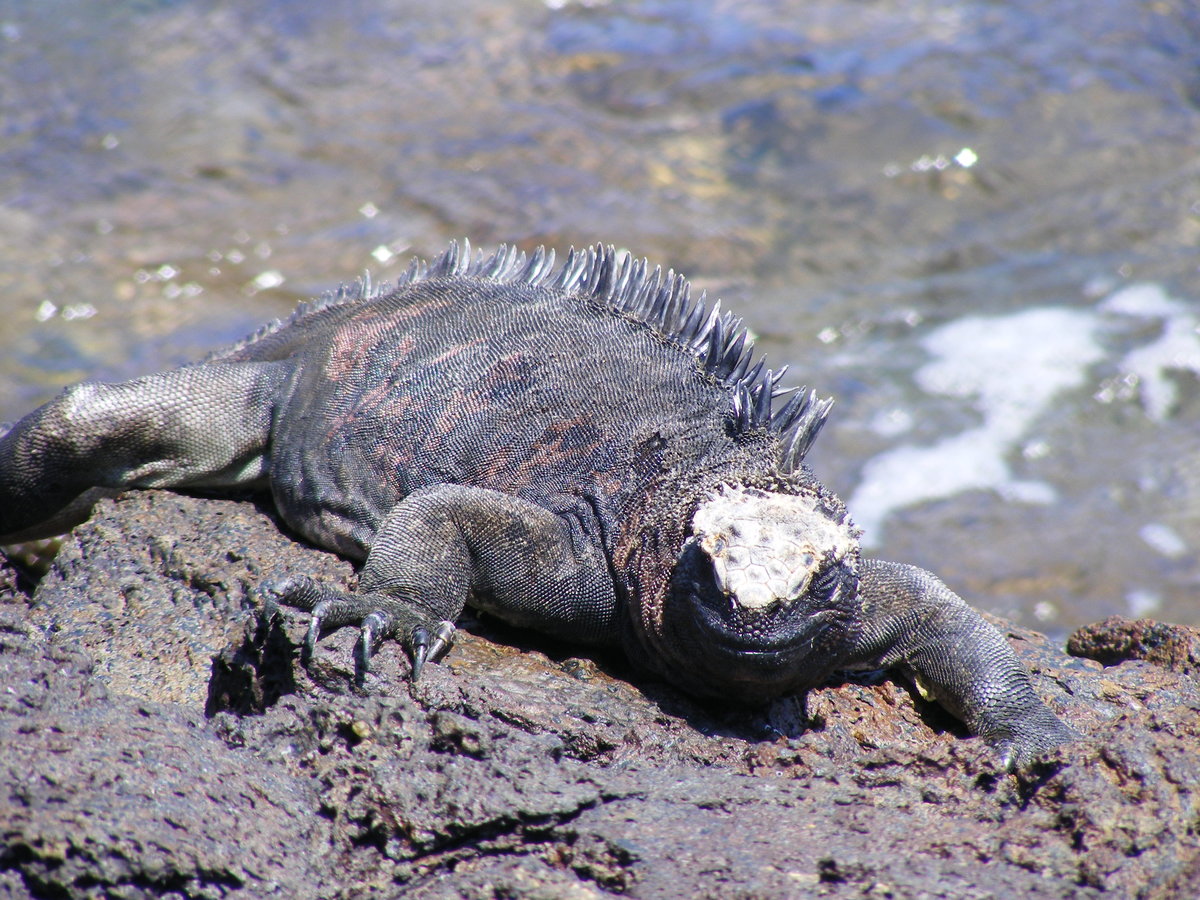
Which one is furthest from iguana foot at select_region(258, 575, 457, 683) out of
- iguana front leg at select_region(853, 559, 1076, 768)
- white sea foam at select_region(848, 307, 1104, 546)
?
white sea foam at select_region(848, 307, 1104, 546)

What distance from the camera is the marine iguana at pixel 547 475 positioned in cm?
295

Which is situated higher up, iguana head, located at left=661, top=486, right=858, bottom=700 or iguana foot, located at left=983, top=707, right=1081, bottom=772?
iguana head, located at left=661, top=486, right=858, bottom=700

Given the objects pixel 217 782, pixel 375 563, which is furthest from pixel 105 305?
pixel 217 782

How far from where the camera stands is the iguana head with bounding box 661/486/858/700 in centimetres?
278

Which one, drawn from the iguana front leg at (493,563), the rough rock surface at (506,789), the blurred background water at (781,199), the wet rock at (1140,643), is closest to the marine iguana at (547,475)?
the iguana front leg at (493,563)

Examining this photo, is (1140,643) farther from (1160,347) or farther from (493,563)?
(1160,347)

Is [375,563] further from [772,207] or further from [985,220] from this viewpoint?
[985,220]

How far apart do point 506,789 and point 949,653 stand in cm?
149

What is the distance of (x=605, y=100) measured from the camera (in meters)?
11.8

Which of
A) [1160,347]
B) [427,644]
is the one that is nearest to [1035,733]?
[427,644]

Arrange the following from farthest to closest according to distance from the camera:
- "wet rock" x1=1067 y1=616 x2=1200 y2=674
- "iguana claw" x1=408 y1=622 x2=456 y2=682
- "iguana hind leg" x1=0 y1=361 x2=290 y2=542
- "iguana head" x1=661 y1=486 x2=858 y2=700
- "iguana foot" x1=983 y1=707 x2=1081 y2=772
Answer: "iguana hind leg" x1=0 y1=361 x2=290 y2=542
"wet rock" x1=1067 y1=616 x2=1200 y2=674
"iguana foot" x1=983 y1=707 x2=1081 y2=772
"iguana claw" x1=408 y1=622 x2=456 y2=682
"iguana head" x1=661 y1=486 x2=858 y2=700

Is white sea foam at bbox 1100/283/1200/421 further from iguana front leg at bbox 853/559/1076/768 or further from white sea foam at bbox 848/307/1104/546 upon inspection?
iguana front leg at bbox 853/559/1076/768

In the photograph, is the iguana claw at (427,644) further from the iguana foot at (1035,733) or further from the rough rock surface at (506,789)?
the iguana foot at (1035,733)

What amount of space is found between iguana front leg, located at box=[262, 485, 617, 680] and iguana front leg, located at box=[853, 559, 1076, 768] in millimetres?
787
